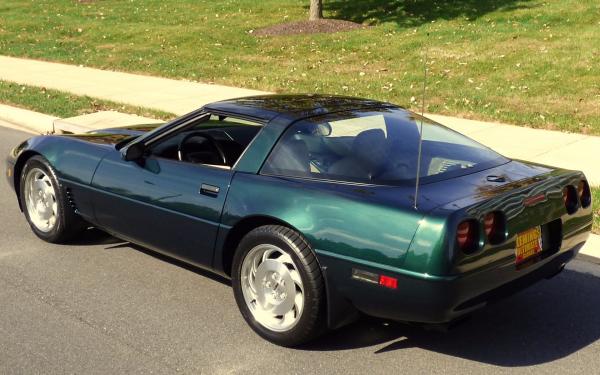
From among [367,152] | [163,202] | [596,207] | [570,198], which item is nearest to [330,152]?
[367,152]

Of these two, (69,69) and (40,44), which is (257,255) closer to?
(69,69)

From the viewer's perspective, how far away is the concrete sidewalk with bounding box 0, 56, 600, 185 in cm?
866

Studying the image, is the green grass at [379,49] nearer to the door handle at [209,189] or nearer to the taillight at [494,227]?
the taillight at [494,227]

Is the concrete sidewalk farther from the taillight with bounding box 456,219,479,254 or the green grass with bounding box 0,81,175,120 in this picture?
the taillight with bounding box 456,219,479,254

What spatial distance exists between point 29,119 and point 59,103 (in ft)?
2.62

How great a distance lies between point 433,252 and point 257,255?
109cm

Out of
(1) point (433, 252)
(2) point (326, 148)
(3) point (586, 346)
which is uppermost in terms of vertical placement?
(2) point (326, 148)

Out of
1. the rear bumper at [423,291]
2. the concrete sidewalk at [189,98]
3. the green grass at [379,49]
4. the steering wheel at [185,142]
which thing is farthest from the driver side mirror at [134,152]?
the green grass at [379,49]

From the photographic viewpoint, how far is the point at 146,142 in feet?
17.1

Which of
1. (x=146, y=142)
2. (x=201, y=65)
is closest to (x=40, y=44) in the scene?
(x=201, y=65)

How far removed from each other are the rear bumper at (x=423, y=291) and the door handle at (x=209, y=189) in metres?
0.89

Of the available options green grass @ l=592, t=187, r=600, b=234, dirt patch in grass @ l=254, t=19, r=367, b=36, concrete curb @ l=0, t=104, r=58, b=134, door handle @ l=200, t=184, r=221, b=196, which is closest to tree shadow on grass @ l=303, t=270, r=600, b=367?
door handle @ l=200, t=184, r=221, b=196

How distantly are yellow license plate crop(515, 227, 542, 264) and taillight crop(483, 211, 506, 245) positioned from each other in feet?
0.46

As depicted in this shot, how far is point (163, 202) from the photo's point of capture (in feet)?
16.0
